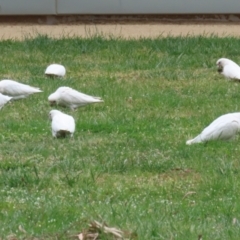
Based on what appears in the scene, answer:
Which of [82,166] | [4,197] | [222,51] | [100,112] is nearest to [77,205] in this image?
[4,197]

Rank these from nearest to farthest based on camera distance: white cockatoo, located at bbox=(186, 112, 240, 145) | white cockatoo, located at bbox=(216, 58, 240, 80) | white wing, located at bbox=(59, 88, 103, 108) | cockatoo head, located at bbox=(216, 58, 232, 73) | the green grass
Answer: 1. the green grass
2. white cockatoo, located at bbox=(186, 112, 240, 145)
3. white wing, located at bbox=(59, 88, 103, 108)
4. white cockatoo, located at bbox=(216, 58, 240, 80)
5. cockatoo head, located at bbox=(216, 58, 232, 73)

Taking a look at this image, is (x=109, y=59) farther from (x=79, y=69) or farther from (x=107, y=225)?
(x=107, y=225)

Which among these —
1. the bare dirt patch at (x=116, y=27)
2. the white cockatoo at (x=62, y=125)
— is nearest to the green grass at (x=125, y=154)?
the white cockatoo at (x=62, y=125)

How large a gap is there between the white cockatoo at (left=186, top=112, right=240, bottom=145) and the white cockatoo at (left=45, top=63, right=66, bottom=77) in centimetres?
328

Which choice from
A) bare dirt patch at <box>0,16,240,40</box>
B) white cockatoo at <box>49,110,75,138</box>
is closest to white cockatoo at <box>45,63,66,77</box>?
white cockatoo at <box>49,110,75,138</box>

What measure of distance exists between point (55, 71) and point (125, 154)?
3.49 metres

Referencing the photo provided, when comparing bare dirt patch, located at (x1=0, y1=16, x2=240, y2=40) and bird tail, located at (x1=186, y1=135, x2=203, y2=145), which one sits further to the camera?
bare dirt patch, located at (x1=0, y1=16, x2=240, y2=40)

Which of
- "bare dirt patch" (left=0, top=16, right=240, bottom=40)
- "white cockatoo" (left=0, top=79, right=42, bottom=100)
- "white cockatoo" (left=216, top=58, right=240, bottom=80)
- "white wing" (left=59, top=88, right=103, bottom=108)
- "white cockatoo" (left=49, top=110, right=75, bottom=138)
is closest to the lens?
"white cockatoo" (left=49, top=110, right=75, bottom=138)

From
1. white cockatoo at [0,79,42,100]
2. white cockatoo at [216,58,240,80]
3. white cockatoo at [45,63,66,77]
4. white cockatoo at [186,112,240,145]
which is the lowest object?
white cockatoo at [45,63,66,77]

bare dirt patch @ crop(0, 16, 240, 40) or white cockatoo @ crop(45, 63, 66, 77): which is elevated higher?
white cockatoo @ crop(45, 63, 66, 77)

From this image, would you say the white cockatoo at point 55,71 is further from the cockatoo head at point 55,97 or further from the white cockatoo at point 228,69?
the white cockatoo at point 228,69

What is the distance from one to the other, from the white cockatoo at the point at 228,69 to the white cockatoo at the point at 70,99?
2.11m

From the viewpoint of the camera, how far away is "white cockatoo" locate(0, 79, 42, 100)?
345 inches

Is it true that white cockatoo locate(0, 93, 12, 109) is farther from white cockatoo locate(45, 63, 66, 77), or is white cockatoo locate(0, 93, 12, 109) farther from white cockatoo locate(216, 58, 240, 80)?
Result: white cockatoo locate(216, 58, 240, 80)
